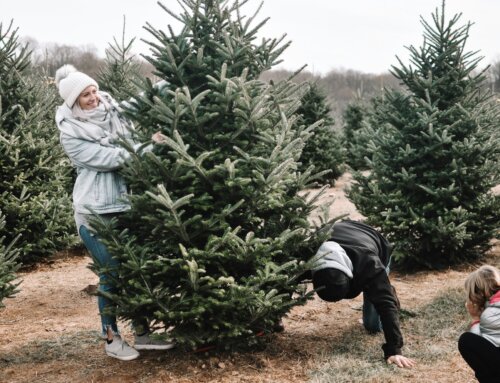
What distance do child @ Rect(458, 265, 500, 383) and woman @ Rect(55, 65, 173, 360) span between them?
87.8 inches

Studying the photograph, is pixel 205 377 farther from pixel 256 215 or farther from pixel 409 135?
pixel 409 135

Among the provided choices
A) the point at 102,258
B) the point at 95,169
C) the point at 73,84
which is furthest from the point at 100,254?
the point at 73,84

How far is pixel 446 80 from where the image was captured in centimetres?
→ 680

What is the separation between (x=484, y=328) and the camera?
3.11 metres

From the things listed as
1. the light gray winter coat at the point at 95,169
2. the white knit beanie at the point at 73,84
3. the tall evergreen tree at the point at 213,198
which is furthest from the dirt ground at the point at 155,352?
the white knit beanie at the point at 73,84

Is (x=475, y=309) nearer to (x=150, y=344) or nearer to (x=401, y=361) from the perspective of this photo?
(x=401, y=361)

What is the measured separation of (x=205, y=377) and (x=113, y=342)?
0.85 metres

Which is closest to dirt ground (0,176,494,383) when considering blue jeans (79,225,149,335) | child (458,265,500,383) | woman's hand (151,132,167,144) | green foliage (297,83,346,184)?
blue jeans (79,225,149,335)

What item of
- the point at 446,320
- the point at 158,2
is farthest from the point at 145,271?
the point at 446,320

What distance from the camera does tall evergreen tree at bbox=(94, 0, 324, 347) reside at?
3646 millimetres

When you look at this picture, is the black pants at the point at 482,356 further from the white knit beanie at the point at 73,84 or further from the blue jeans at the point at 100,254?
the white knit beanie at the point at 73,84

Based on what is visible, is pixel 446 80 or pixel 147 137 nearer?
pixel 147 137

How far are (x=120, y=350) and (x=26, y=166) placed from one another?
426 centimetres

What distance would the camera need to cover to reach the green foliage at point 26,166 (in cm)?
713
